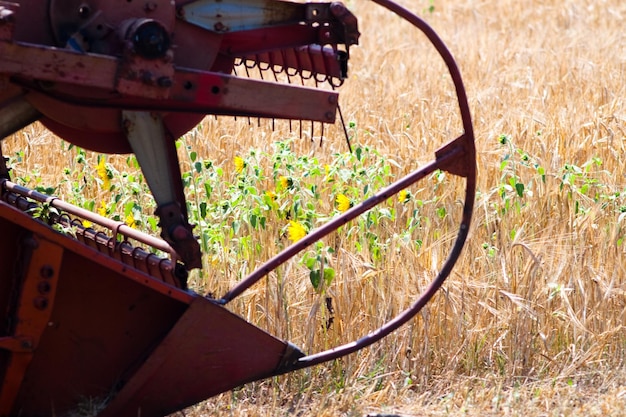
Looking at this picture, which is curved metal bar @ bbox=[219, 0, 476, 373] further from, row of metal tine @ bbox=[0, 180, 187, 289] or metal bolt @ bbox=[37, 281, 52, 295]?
metal bolt @ bbox=[37, 281, 52, 295]

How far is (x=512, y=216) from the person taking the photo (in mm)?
4789

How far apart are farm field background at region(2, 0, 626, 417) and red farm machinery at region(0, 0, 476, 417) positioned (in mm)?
499

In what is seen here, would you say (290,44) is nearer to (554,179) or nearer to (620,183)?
(554,179)

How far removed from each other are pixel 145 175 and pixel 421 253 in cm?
159

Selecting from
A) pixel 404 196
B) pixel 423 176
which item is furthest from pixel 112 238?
pixel 404 196

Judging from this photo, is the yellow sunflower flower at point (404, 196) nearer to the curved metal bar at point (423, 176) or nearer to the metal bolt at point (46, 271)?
the curved metal bar at point (423, 176)

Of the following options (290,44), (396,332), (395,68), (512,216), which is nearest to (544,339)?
(396,332)

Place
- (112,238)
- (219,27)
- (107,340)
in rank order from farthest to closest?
(112,238) → (107,340) → (219,27)

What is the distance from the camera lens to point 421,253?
436cm

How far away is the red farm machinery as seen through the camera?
9.59 feet

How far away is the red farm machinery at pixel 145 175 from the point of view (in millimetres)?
2924

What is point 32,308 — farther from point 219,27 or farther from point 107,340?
point 219,27

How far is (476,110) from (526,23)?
4294 mm

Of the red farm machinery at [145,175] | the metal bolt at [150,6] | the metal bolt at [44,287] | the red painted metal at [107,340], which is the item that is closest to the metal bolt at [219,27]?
the red farm machinery at [145,175]
